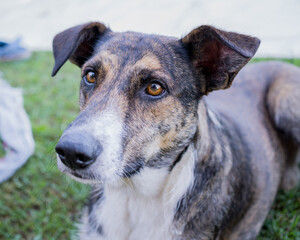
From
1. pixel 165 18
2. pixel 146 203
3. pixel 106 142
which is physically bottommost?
pixel 146 203

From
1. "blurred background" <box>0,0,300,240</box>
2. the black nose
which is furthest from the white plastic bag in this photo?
the black nose

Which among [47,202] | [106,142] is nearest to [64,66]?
[47,202]

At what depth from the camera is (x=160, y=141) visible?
2.65 metres

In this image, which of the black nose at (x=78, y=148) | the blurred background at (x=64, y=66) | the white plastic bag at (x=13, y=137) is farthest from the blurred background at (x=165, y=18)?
the black nose at (x=78, y=148)

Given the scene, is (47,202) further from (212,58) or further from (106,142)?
(212,58)

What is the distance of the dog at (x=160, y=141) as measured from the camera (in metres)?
2.38

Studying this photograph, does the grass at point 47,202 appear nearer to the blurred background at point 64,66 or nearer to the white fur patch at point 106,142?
the blurred background at point 64,66

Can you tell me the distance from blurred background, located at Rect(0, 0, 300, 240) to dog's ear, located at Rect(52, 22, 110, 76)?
76 cm

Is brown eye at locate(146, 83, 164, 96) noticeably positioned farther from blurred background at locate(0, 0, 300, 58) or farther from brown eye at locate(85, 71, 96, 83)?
blurred background at locate(0, 0, 300, 58)

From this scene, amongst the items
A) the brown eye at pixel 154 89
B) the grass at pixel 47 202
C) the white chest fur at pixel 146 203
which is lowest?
the grass at pixel 47 202

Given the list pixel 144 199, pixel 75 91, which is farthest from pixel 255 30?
pixel 144 199

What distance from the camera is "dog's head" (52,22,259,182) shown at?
7.56ft

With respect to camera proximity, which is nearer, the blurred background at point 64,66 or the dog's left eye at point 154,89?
the dog's left eye at point 154,89

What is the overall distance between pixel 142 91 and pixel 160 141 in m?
0.40
